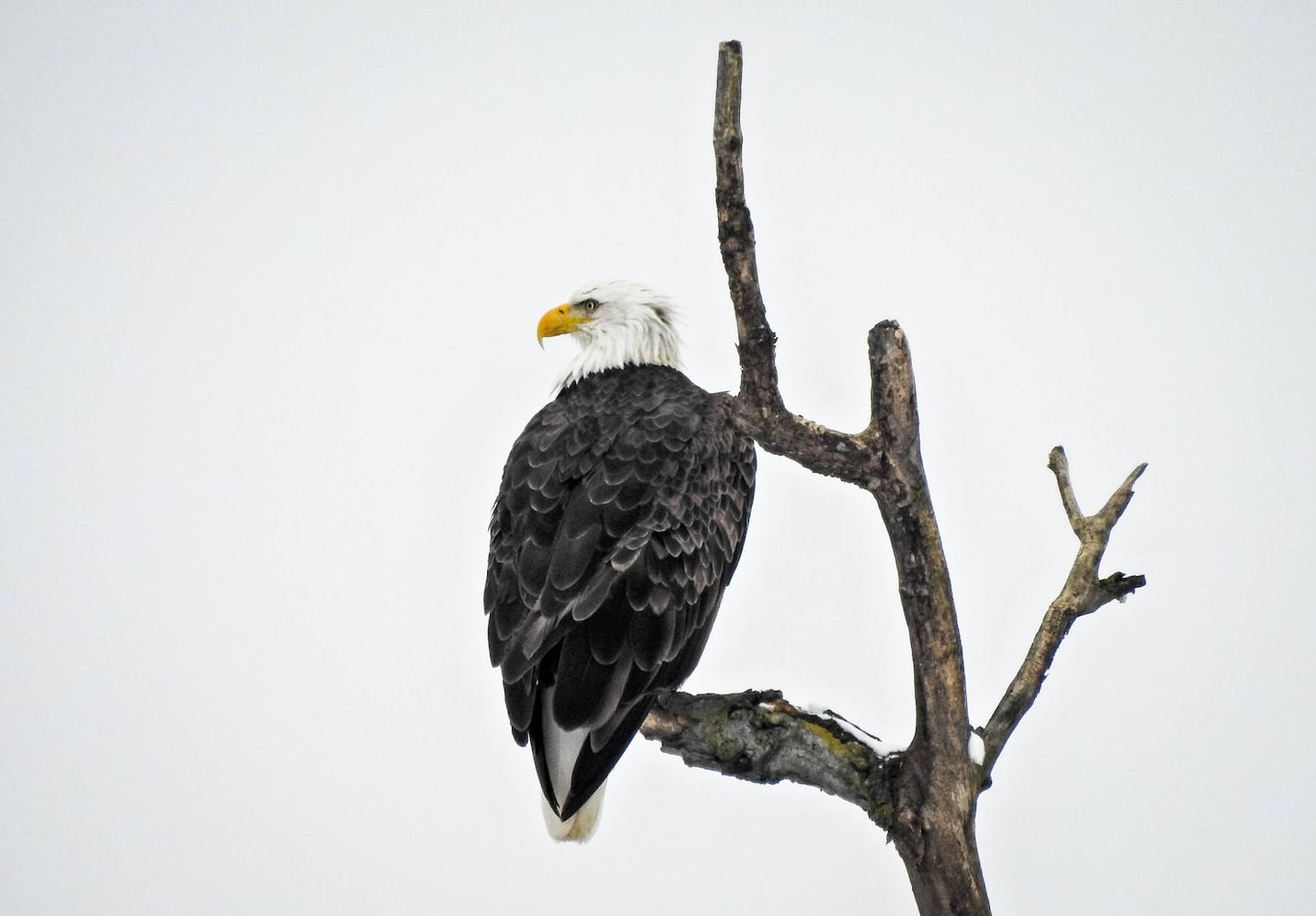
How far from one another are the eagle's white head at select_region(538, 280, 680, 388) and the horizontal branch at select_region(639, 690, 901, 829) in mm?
1803

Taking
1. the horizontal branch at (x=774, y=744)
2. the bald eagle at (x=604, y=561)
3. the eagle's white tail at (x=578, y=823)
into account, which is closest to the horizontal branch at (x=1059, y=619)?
the horizontal branch at (x=774, y=744)

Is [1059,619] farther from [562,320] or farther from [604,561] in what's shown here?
[562,320]

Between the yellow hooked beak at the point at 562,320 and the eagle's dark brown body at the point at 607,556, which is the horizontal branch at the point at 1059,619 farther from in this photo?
the yellow hooked beak at the point at 562,320

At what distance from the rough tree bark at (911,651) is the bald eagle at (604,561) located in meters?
0.40

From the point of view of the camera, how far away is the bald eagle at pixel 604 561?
4.17m

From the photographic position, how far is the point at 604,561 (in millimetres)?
4379

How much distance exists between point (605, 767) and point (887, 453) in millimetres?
1549

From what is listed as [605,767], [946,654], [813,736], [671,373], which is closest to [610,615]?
[605,767]

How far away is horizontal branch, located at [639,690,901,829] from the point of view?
434 cm

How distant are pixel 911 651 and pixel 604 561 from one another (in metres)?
1.22

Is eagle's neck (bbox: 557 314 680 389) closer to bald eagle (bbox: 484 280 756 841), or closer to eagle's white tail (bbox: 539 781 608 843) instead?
bald eagle (bbox: 484 280 756 841)

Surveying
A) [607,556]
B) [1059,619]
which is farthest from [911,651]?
[607,556]

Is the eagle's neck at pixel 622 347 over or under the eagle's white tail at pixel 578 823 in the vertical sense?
over

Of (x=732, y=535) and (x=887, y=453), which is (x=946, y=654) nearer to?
(x=887, y=453)
